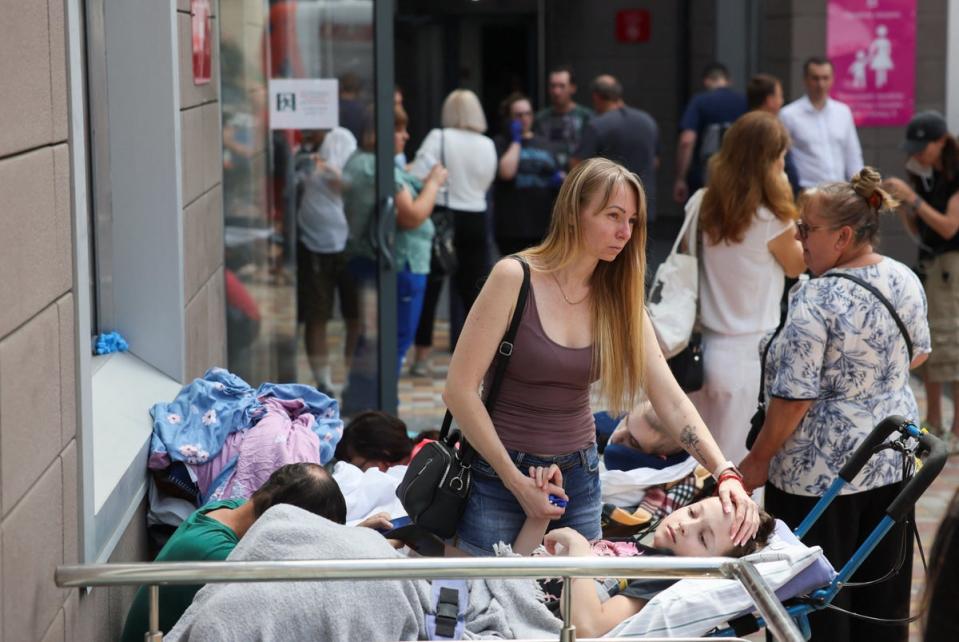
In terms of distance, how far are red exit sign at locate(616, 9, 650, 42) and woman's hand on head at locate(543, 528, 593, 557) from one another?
15364mm

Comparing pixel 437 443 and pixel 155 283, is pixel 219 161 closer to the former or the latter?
pixel 155 283

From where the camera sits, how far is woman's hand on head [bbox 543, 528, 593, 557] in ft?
12.1

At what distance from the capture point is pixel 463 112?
9.87 metres

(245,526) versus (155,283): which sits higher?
(155,283)

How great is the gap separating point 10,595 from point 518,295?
1.59m

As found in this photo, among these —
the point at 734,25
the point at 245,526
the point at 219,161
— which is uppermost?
the point at 734,25

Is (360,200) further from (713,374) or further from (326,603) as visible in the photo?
(326,603)

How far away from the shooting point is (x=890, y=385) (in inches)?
178

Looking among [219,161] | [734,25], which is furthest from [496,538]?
[734,25]

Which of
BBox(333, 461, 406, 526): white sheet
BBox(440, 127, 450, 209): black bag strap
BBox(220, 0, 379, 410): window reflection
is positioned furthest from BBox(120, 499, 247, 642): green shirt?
BBox(440, 127, 450, 209): black bag strap

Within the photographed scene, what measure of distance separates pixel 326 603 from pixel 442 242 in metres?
6.43

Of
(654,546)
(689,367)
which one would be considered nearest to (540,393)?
(654,546)

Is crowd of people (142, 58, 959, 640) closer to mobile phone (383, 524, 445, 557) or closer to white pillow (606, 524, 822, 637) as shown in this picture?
white pillow (606, 524, 822, 637)

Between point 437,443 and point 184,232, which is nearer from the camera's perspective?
point 437,443
